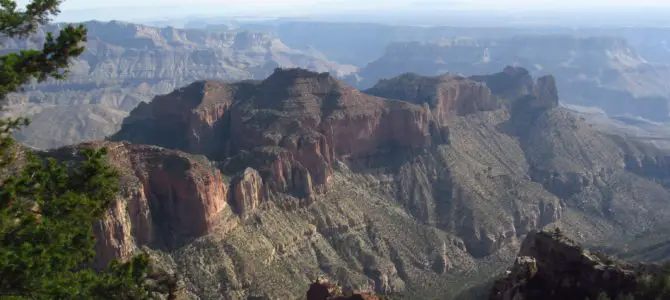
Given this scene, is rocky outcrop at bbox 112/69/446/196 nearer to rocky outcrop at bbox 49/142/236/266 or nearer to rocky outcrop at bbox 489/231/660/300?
rocky outcrop at bbox 49/142/236/266

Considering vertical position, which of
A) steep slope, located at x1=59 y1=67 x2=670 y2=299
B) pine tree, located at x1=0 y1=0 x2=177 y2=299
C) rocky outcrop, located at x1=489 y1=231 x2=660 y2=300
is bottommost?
steep slope, located at x1=59 y1=67 x2=670 y2=299

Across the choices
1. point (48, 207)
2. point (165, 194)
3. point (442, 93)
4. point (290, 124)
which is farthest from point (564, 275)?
point (442, 93)

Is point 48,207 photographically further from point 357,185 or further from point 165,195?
point 357,185

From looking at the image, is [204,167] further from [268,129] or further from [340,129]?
[340,129]

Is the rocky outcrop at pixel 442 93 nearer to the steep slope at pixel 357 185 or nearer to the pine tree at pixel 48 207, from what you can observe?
the steep slope at pixel 357 185

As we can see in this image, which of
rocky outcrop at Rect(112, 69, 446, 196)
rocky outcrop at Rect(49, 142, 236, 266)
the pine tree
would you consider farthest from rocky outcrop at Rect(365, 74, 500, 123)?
the pine tree

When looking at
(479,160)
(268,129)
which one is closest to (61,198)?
(268,129)
